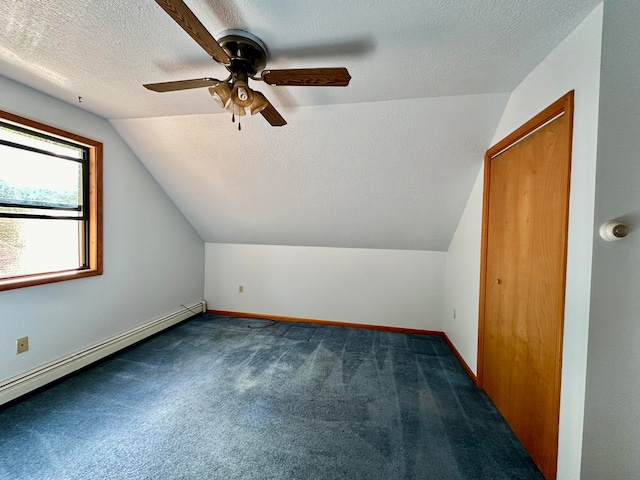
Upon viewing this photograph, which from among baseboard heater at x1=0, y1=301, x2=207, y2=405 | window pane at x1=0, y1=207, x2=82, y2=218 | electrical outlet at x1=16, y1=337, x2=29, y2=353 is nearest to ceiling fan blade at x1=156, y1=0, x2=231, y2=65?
window pane at x1=0, y1=207, x2=82, y2=218

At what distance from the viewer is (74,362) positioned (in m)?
2.28

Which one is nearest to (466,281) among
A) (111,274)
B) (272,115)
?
(272,115)

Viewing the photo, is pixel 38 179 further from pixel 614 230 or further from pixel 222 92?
pixel 614 230

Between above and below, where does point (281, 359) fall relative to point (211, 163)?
below

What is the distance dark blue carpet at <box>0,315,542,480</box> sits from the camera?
4.74ft

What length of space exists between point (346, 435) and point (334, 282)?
2.10m

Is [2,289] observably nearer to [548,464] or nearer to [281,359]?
[281,359]

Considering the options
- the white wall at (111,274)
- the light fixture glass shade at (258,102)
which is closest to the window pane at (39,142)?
the white wall at (111,274)

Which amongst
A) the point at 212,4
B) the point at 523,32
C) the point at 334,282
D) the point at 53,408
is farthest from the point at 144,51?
the point at 334,282

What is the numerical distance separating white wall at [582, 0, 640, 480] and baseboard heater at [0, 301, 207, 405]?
3.40 meters

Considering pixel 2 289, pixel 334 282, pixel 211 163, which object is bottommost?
pixel 334 282

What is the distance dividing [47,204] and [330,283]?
9.74ft

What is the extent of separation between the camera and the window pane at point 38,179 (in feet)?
6.33

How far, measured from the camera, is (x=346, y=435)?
1686 millimetres
